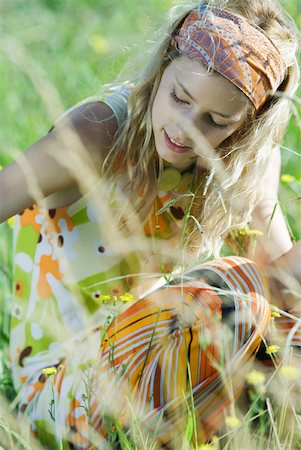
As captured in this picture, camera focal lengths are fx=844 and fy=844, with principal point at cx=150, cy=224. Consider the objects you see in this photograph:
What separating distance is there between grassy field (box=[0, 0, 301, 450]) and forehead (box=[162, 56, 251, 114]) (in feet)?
0.60

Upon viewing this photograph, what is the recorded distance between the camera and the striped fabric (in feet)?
4.49

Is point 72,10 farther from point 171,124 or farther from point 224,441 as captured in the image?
point 224,441

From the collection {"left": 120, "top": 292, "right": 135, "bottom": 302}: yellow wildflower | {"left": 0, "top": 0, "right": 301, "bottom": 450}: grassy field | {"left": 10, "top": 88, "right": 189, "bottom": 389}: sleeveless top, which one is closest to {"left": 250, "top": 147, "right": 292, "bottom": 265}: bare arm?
{"left": 0, "top": 0, "right": 301, "bottom": 450}: grassy field

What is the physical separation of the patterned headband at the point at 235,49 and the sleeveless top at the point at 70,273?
23cm

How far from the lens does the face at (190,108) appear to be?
1.45m

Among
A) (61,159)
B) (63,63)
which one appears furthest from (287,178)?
(63,63)

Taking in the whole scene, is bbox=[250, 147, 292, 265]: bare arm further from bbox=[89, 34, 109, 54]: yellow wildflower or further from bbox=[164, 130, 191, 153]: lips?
bbox=[89, 34, 109, 54]: yellow wildflower

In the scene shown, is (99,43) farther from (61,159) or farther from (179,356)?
(179,356)

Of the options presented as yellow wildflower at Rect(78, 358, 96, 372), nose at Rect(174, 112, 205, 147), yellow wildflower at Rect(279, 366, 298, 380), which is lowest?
yellow wildflower at Rect(279, 366, 298, 380)

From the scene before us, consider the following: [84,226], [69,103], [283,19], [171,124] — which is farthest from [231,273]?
[69,103]

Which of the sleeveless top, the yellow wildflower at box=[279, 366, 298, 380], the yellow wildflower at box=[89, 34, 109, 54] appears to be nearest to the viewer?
the yellow wildflower at box=[279, 366, 298, 380]

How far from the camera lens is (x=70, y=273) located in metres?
1.70

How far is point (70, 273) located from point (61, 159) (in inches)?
11.4

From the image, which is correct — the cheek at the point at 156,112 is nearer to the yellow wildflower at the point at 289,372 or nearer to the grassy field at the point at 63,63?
the grassy field at the point at 63,63
